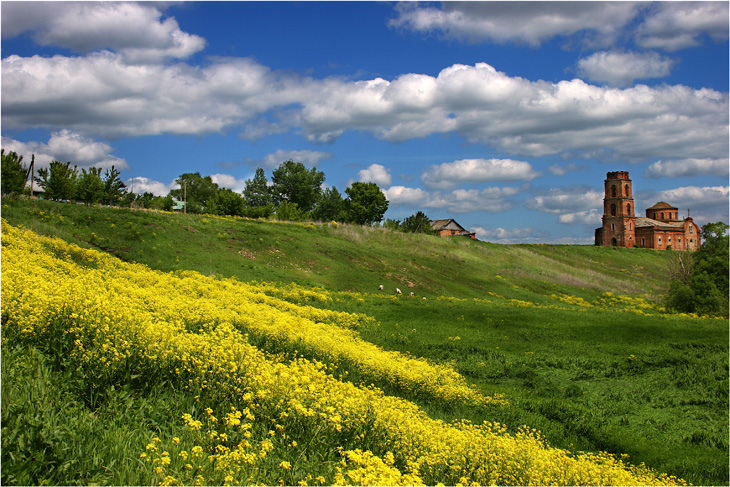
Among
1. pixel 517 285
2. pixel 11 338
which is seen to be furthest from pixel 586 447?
pixel 517 285

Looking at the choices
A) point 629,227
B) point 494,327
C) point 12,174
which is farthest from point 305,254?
point 629,227

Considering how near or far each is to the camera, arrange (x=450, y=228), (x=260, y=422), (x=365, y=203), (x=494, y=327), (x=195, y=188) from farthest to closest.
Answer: (x=450, y=228), (x=195, y=188), (x=365, y=203), (x=494, y=327), (x=260, y=422)

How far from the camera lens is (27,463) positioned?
17.2 feet

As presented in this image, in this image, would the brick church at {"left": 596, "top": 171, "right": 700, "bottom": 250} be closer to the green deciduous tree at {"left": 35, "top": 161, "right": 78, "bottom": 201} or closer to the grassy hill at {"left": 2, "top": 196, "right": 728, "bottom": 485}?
the grassy hill at {"left": 2, "top": 196, "right": 728, "bottom": 485}

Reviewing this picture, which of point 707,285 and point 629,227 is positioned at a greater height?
point 629,227

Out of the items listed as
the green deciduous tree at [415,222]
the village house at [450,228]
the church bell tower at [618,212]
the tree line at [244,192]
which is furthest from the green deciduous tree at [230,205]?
the church bell tower at [618,212]

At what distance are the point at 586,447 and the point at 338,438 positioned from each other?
256 inches

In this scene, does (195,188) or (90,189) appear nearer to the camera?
(90,189)

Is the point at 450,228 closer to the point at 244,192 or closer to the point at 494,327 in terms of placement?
the point at 244,192

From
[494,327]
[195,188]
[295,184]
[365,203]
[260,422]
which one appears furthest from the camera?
[195,188]

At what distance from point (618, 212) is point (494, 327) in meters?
119

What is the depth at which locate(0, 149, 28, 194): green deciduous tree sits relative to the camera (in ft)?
131

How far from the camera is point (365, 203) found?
99.8m

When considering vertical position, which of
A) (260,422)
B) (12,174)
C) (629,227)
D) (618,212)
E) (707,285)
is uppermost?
(618,212)
